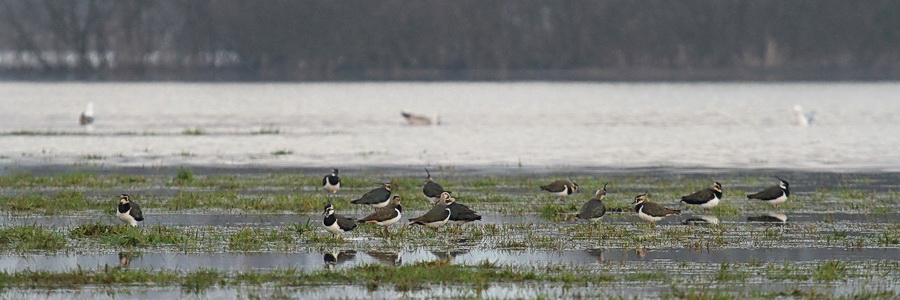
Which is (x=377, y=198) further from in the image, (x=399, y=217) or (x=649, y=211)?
(x=649, y=211)

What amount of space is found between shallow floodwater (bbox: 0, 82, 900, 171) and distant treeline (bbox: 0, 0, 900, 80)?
27.9 meters

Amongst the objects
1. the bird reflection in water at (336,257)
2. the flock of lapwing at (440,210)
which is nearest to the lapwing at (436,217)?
the flock of lapwing at (440,210)

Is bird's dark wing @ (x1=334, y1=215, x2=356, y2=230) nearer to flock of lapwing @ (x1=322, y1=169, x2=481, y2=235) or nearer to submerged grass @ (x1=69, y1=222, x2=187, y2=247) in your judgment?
flock of lapwing @ (x1=322, y1=169, x2=481, y2=235)

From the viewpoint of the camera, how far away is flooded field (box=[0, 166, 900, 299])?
1334cm

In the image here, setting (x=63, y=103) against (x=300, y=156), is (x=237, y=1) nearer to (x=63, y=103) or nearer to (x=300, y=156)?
(x=63, y=103)

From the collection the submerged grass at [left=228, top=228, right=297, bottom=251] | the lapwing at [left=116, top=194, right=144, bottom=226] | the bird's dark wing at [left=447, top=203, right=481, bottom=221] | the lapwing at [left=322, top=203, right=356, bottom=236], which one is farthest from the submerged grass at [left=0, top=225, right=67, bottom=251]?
the bird's dark wing at [left=447, top=203, right=481, bottom=221]

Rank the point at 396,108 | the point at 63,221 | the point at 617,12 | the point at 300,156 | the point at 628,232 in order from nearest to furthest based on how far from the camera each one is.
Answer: the point at 628,232, the point at 63,221, the point at 300,156, the point at 396,108, the point at 617,12

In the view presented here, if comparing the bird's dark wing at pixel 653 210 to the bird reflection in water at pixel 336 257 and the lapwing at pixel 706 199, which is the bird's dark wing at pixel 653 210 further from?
the bird reflection in water at pixel 336 257

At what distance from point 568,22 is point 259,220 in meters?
114

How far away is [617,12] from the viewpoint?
131250 millimetres

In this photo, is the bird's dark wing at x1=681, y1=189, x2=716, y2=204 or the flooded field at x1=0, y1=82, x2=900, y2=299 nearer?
the flooded field at x1=0, y1=82, x2=900, y2=299

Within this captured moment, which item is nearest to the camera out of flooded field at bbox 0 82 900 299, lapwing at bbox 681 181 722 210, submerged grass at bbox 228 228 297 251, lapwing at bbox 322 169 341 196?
flooded field at bbox 0 82 900 299

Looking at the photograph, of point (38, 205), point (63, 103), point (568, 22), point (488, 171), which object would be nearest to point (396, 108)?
point (63, 103)

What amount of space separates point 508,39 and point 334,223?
114 m
